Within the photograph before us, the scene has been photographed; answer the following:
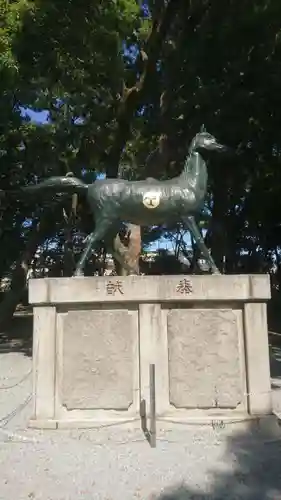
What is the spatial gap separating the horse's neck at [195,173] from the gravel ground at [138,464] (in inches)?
116

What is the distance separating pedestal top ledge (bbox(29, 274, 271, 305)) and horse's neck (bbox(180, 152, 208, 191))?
1.23 metres

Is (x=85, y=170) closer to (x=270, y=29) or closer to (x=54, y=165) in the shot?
(x=54, y=165)

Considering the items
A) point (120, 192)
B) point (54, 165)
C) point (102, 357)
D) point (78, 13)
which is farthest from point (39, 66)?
point (102, 357)

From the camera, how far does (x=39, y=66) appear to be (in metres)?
11.0

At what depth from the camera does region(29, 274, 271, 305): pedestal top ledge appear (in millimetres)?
6270

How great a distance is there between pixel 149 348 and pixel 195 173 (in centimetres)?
228

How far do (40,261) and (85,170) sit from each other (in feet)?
60.1

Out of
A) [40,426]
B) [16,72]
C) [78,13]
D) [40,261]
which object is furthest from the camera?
[40,261]

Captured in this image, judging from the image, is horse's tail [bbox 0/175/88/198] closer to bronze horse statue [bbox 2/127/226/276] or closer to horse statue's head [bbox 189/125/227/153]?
bronze horse statue [bbox 2/127/226/276]

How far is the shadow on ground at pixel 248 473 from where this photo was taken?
4406mm

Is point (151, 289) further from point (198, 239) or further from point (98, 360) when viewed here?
point (98, 360)

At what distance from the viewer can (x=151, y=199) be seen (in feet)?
21.3

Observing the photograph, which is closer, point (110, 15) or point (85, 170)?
point (110, 15)

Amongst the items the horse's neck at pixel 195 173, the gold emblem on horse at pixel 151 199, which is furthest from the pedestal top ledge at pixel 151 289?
the horse's neck at pixel 195 173
